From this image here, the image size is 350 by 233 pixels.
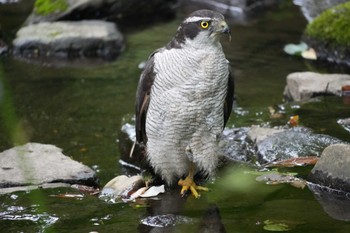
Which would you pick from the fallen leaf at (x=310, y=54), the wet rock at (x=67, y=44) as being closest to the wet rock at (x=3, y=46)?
the wet rock at (x=67, y=44)

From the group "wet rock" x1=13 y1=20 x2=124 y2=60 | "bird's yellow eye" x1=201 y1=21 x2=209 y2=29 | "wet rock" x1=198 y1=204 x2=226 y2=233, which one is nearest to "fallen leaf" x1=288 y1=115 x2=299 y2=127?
"wet rock" x1=198 y1=204 x2=226 y2=233

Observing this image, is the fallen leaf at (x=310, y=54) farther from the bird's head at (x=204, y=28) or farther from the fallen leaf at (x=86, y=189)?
the bird's head at (x=204, y=28)

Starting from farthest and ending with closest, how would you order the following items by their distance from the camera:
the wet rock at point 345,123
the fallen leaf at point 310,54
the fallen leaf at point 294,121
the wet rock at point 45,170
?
the fallen leaf at point 310,54, the fallen leaf at point 294,121, the wet rock at point 345,123, the wet rock at point 45,170

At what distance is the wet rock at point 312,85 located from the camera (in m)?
7.81

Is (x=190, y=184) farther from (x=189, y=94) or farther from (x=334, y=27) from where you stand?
(x=334, y=27)

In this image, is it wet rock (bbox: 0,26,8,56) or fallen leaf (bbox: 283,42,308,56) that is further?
wet rock (bbox: 0,26,8,56)

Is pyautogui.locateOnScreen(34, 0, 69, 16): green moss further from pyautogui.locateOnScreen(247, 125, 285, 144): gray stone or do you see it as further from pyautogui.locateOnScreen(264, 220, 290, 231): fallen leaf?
pyautogui.locateOnScreen(264, 220, 290, 231): fallen leaf

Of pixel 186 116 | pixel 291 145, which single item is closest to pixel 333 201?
pixel 186 116

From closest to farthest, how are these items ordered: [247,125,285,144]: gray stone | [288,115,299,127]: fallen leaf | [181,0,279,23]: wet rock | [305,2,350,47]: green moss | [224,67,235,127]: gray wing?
[224,67,235,127]: gray wing < [247,125,285,144]: gray stone < [288,115,299,127]: fallen leaf < [305,2,350,47]: green moss < [181,0,279,23]: wet rock

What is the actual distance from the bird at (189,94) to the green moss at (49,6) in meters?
6.96

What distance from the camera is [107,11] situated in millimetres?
12531

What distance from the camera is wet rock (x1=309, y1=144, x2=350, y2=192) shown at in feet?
16.2

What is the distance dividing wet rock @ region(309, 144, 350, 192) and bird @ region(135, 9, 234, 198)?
0.77 metres

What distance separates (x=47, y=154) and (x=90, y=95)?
2858 millimetres
